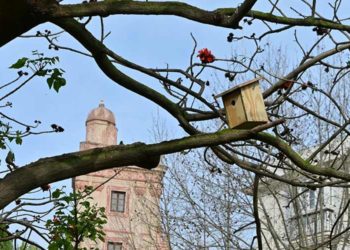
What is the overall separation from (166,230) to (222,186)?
2.29m

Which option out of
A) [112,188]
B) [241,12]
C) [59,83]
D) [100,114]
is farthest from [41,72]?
[100,114]

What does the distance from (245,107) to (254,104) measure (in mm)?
159

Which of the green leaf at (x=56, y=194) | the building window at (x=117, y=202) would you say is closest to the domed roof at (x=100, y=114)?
the building window at (x=117, y=202)

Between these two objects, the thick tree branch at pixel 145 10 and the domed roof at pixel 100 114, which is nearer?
the thick tree branch at pixel 145 10

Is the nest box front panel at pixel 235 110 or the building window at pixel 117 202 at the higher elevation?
the building window at pixel 117 202

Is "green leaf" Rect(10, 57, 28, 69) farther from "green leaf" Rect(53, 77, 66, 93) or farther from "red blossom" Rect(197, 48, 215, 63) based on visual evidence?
"red blossom" Rect(197, 48, 215, 63)

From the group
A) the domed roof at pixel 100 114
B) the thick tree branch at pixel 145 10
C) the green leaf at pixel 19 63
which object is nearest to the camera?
the thick tree branch at pixel 145 10

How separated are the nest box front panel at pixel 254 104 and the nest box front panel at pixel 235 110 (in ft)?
0.09

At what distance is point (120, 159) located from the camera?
10.8 ft

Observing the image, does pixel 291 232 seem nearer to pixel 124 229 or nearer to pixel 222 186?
pixel 222 186

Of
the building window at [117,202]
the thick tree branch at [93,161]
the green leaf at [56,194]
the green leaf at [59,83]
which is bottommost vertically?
the thick tree branch at [93,161]

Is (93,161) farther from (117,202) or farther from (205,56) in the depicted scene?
(117,202)

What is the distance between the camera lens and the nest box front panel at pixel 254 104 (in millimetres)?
4047

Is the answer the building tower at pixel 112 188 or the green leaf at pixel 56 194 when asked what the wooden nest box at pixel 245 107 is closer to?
the green leaf at pixel 56 194
